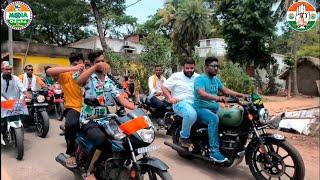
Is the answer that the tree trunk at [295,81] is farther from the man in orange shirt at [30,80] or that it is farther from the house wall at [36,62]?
the man in orange shirt at [30,80]

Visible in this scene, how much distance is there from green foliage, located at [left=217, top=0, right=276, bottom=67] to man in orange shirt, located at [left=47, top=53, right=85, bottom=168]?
A: 72.0ft

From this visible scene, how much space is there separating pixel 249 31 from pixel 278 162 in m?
22.4

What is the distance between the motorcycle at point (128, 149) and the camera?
3.88 metres

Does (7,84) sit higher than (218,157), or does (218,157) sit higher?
(7,84)

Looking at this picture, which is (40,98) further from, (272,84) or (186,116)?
(272,84)

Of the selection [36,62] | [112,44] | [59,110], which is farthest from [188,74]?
[112,44]

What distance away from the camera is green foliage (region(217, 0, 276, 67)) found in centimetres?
2625

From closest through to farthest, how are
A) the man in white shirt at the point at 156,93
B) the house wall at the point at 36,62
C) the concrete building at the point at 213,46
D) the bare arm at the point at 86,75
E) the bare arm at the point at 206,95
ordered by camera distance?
the bare arm at the point at 86,75, the bare arm at the point at 206,95, the man in white shirt at the point at 156,93, the house wall at the point at 36,62, the concrete building at the point at 213,46

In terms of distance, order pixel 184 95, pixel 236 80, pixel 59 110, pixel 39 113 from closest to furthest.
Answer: pixel 184 95
pixel 39 113
pixel 59 110
pixel 236 80

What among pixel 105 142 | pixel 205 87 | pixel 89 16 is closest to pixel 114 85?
pixel 105 142

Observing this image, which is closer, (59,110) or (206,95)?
(206,95)

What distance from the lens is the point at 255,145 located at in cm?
527

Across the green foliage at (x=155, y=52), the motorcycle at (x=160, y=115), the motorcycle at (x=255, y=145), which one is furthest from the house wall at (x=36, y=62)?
the motorcycle at (x=255, y=145)

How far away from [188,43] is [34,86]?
22533 mm
